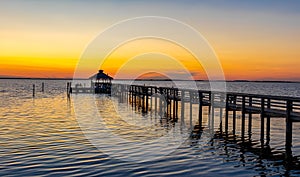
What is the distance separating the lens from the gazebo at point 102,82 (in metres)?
70.1

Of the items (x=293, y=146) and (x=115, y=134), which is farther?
(x=115, y=134)

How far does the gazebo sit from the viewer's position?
Answer: 230 ft

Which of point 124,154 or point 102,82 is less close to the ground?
point 102,82

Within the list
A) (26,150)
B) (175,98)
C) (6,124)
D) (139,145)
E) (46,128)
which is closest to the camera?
(26,150)

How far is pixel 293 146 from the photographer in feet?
60.3

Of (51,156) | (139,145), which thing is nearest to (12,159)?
(51,156)

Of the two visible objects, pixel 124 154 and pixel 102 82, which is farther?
pixel 102 82

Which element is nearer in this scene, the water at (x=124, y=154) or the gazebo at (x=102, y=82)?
the water at (x=124, y=154)

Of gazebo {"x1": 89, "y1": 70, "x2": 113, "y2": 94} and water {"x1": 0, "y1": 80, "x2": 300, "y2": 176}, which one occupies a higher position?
gazebo {"x1": 89, "y1": 70, "x2": 113, "y2": 94}

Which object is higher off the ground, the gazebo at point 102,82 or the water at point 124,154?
the gazebo at point 102,82

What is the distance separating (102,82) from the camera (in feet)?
238

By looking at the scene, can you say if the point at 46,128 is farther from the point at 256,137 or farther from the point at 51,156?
the point at 256,137

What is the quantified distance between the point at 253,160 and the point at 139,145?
5.32 metres

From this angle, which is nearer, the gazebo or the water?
the water
